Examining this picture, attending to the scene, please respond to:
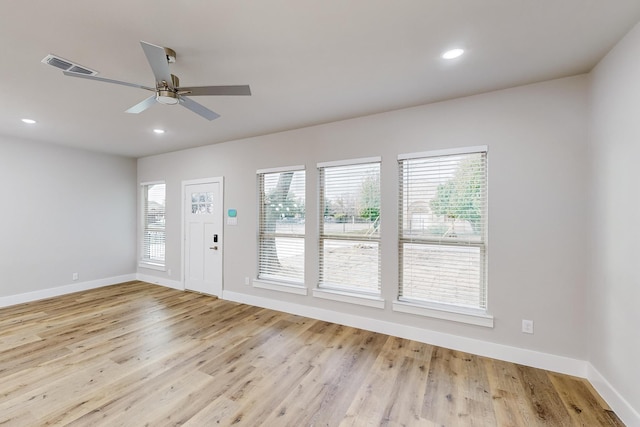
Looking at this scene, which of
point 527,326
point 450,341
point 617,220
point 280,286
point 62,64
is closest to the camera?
point 617,220

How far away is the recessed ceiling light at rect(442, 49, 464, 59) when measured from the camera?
2.08 m

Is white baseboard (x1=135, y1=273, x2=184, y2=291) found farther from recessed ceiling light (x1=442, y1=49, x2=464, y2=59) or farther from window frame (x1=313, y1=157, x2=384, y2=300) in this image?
recessed ceiling light (x1=442, y1=49, x2=464, y2=59)

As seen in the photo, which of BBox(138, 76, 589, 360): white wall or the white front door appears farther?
A: the white front door

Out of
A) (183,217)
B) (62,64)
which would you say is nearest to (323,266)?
(183,217)

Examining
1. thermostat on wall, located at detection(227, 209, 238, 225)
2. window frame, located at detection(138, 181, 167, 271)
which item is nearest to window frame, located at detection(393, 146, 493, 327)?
thermostat on wall, located at detection(227, 209, 238, 225)

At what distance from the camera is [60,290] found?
193 inches

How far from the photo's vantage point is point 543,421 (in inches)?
76.2

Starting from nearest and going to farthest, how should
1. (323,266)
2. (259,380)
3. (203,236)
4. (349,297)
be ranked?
(259,380) < (349,297) < (323,266) < (203,236)

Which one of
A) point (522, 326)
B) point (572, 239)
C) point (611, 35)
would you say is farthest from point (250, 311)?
point (611, 35)

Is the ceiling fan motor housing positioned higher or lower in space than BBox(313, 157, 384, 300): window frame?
higher

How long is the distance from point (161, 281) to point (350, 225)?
14.2ft

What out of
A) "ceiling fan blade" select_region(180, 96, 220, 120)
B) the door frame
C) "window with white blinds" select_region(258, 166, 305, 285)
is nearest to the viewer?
"ceiling fan blade" select_region(180, 96, 220, 120)

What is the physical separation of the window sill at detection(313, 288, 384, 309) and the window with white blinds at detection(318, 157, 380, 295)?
80 millimetres

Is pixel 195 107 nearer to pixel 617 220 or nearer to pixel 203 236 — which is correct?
pixel 203 236
